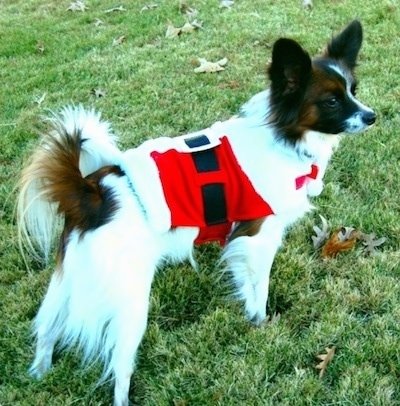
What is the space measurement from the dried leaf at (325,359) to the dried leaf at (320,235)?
0.82m

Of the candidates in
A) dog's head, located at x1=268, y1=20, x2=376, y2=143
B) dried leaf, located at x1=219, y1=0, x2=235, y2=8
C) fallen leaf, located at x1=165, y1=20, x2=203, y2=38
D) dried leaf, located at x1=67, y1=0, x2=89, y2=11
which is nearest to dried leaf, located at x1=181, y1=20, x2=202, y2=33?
fallen leaf, located at x1=165, y1=20, x2=203, y2=38

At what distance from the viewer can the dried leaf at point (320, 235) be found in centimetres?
344

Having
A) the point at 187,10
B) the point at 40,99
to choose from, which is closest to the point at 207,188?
the point at 40,99

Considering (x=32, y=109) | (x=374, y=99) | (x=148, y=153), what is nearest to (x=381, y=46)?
→ (x=374, y=99)

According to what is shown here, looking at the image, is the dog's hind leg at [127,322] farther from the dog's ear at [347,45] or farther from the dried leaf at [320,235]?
the dog's ear at [347,45]

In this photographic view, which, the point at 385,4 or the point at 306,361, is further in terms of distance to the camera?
the point at 385,4

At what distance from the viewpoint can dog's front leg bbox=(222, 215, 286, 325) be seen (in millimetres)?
2805

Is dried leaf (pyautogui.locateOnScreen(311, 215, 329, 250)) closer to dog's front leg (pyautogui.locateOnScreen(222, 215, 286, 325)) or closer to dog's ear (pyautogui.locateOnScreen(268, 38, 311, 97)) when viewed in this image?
dog's front leg (pyautogui.locateOnScreen(222, 215, 286, 325))

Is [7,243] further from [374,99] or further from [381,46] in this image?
[381,46]

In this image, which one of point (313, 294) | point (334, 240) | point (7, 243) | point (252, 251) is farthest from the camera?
point (7, 243)

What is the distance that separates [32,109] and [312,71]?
3.38 metres

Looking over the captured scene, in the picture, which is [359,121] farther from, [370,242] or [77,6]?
[77,6]

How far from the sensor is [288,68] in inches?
100

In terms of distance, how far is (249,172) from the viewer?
2.71 metres
